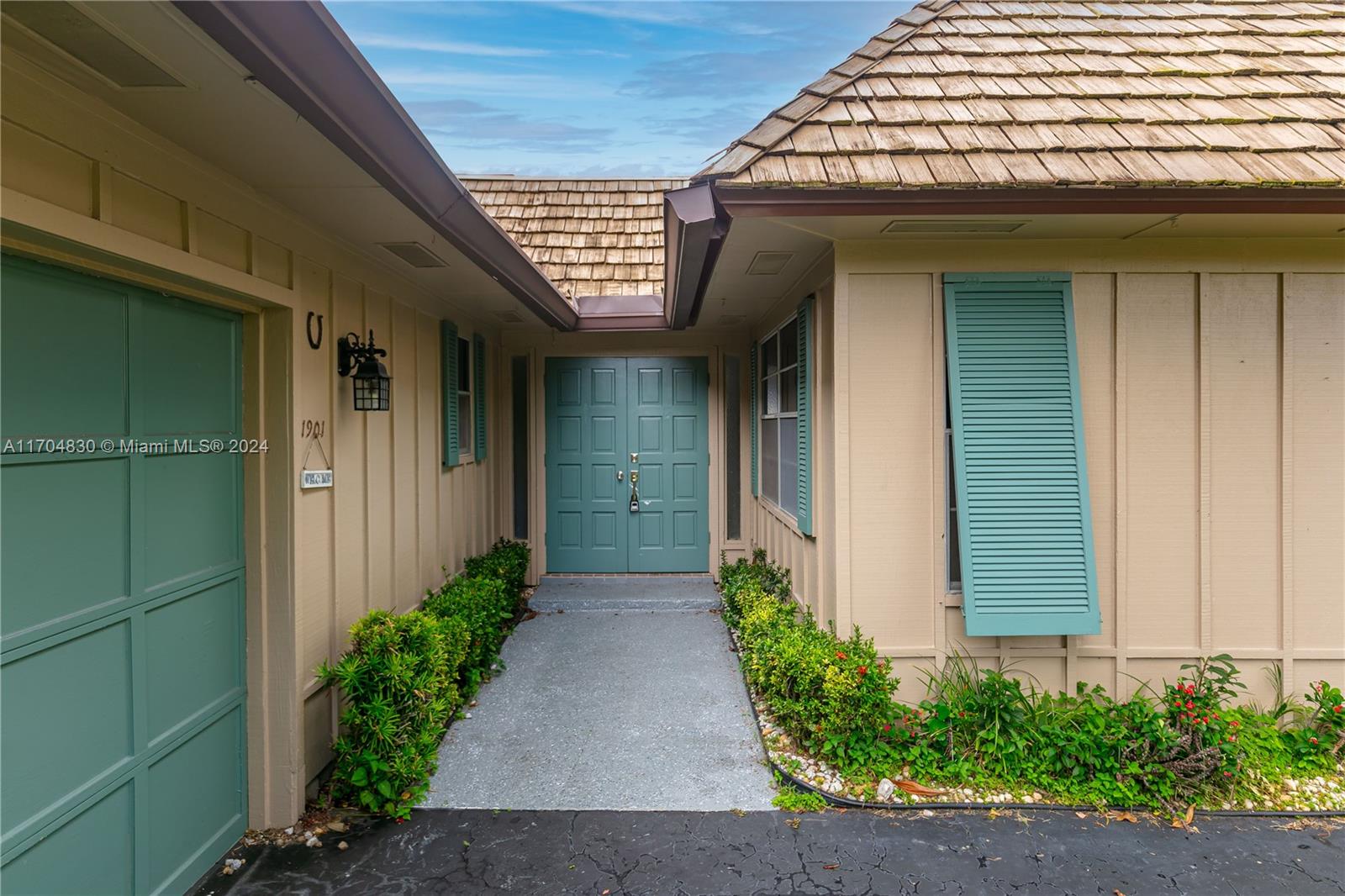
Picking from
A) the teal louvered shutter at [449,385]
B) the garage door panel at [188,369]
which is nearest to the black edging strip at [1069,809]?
the garage door panel at [188,369]

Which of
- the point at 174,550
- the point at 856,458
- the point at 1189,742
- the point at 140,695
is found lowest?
the point at 1189,742

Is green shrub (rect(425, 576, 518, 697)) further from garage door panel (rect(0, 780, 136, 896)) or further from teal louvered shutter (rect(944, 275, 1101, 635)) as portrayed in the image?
teal louvered shutter (rect(944, 275, 1101, 635))

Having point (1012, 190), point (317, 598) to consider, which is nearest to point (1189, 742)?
point (1012, 190)

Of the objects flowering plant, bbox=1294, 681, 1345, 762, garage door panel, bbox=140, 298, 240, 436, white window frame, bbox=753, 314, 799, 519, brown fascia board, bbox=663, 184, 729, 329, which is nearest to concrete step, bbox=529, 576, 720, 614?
white window frame, bbox=753, 314, 799, 519

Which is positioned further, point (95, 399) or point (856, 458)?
point (856, 458)

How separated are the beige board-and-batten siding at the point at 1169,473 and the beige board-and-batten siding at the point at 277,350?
2.40 metres

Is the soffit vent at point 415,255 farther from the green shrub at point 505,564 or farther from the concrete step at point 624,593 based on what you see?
the concrete step at point 624,593

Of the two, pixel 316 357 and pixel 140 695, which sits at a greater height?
pixel 316 357

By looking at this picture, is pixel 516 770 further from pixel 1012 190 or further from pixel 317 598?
pixel 1012 190

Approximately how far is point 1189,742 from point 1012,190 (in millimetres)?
2434

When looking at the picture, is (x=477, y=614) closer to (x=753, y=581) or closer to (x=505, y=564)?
(x=505, y=564)

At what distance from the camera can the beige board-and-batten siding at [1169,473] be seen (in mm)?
3027

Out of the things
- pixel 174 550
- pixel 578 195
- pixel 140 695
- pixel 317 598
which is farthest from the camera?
pixel 578 195

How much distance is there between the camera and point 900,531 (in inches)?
120
